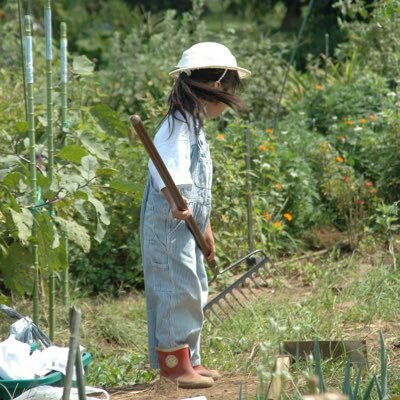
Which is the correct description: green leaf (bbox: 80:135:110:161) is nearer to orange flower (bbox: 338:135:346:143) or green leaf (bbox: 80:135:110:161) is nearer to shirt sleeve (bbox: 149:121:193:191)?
shirt sleeve (bbox: 149:121:193:191)

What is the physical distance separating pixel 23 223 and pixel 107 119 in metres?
1.20

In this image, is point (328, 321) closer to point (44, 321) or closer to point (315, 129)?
point (44, 321)

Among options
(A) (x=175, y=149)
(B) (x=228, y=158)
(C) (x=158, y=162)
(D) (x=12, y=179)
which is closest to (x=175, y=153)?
(A) (x=175, y=149)

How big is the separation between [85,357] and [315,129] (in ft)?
13.4

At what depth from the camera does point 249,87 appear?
26.1 feet

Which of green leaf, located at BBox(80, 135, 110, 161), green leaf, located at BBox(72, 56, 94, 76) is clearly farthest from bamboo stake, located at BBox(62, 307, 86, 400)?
green leaf, located at BBox(72, 56, 94, 76)

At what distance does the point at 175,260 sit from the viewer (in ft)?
12.1

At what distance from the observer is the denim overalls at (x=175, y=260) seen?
145 inches

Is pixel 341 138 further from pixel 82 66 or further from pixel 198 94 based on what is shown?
pixel 198 94

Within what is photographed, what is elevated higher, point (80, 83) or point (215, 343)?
point (80, 83)

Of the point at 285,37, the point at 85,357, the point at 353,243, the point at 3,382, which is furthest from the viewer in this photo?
the point at 285,37

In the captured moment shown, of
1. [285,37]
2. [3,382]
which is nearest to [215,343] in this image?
[3,382]

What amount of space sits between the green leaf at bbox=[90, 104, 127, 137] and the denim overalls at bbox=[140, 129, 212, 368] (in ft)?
4.36

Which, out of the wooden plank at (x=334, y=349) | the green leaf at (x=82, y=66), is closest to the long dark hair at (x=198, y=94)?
the wooden plank at (x=334, y=349)
